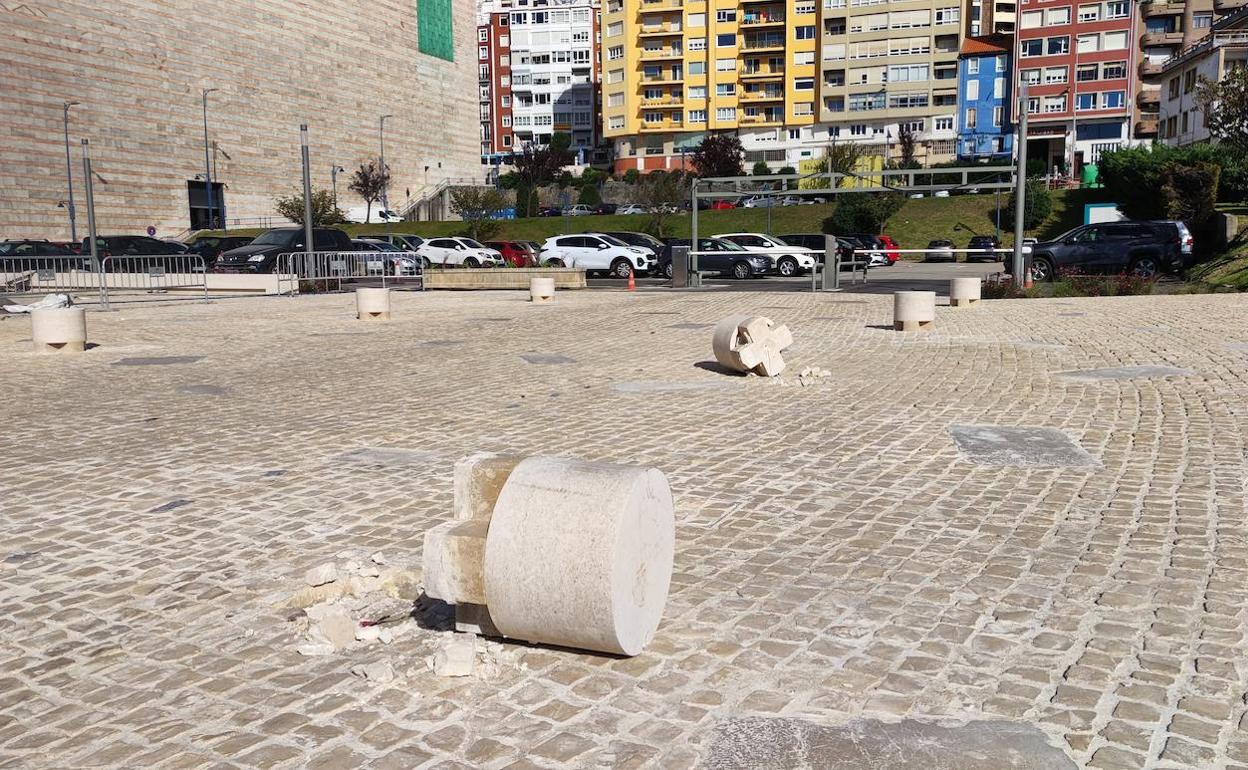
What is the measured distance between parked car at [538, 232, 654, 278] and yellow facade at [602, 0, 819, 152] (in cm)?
6673

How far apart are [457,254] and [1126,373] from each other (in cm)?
3195

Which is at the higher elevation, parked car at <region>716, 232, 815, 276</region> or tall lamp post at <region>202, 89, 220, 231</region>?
tall lamp post at <region>202, 89, 220, 231</region>

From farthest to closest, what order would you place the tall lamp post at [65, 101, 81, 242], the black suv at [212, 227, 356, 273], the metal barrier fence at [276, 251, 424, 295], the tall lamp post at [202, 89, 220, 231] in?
the tall lamp post at [202, 89, 220, 231] < the tall lamp post at [65, 101, 81, 242] < the black suv at [212, 227, 356, 273] < the metal barrier fence at [276, 251, 424, 295]

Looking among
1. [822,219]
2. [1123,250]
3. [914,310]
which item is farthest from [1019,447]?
[822,219]

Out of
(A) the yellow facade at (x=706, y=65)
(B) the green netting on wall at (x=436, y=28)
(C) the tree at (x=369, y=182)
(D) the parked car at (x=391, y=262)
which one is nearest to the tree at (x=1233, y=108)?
(D) the parked car at (x=391, y=262)

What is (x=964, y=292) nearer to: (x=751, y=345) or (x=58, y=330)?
(x=751, y=345)

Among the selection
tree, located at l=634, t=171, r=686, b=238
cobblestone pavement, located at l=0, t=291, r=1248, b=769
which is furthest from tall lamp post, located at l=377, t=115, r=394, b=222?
cobblestone pavement, located at l=0, t=291, r=1248, b=769

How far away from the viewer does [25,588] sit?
15.3ft

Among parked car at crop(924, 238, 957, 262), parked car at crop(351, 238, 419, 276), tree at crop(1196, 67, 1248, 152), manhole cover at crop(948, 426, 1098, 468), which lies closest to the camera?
manhole cover at crop(948, 426, 1098, 468)

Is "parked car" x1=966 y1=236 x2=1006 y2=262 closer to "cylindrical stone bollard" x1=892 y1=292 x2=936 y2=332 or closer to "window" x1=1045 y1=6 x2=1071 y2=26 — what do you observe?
"cylindrical stone bollard" x1=892 y1=292 x2=936 y2=332

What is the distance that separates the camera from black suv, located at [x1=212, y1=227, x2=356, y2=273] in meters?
32.4

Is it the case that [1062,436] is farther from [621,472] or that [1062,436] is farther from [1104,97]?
[1104,97]

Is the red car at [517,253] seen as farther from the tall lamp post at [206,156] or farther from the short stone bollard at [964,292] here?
the tall lamp post at [206,156]

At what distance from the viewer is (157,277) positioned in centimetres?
2886
